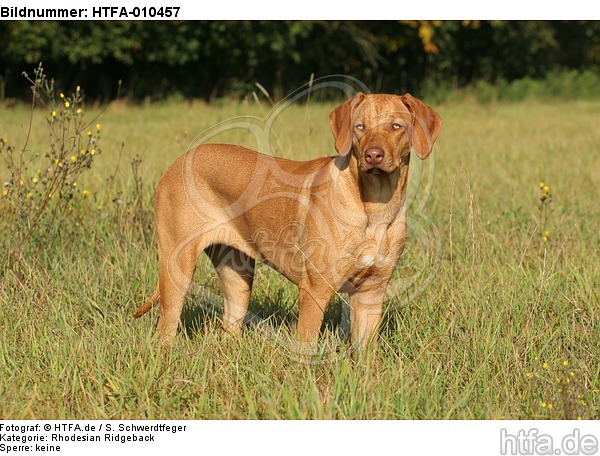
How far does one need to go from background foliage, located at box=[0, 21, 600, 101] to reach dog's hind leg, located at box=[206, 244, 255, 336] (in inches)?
461

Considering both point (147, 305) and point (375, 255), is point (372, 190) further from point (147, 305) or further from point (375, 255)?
point (147, 305)

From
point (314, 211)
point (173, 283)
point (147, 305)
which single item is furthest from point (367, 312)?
point (147, 305)

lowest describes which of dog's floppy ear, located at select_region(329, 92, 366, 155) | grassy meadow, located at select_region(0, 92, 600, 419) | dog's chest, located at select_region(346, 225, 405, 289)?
grassy meadow, located at select_region(0, 92, 600, 419)

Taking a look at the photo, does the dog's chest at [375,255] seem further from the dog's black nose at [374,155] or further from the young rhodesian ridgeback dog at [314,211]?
the dog's black nose at [374,155]

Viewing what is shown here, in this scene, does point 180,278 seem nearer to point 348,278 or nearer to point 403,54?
point 348,278

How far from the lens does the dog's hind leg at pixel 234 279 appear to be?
178 inches

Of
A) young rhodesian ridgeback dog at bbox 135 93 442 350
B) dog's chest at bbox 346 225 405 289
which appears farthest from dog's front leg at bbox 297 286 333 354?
dog's chest at bbox 346 225 405 289

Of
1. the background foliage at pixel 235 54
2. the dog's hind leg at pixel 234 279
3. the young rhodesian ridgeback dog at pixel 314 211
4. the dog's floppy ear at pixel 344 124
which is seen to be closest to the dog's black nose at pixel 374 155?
the young rhodesian ridgeback dog at pixel 314 211

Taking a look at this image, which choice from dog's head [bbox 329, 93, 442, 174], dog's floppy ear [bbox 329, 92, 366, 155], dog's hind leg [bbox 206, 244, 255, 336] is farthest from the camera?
dog's hind leg [bbox 206, 244, 255, 336]

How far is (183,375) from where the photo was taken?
11.7ft

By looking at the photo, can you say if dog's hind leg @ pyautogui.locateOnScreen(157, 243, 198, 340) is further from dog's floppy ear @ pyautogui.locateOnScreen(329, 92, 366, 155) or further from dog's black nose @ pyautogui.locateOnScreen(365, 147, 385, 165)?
dog's black nose @ pyautogui.locateOnScreen(365, 147, 385, 165)

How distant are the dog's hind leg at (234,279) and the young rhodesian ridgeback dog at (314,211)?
0.08 meters

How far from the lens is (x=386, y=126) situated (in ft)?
11.9

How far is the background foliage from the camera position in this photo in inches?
696
